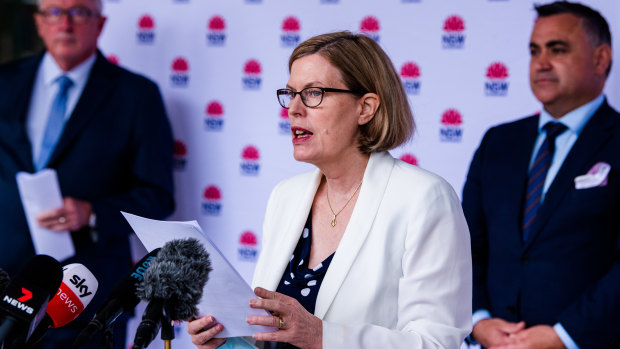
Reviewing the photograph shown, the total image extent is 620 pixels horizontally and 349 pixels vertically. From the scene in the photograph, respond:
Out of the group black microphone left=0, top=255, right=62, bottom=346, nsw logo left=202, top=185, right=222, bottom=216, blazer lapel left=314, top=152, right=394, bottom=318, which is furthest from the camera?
nsw logo left=202, top=185, right=222, bottom=216

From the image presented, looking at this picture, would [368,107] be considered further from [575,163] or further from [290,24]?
[290,24]

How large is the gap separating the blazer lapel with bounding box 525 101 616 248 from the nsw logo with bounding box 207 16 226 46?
1.95m

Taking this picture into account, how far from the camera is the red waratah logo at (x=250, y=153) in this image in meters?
3.59

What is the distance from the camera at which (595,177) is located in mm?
2449

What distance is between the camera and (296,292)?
72.6 inches

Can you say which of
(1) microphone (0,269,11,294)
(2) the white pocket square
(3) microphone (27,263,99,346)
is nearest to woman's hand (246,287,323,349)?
(3) microphone (27,263,99,346)

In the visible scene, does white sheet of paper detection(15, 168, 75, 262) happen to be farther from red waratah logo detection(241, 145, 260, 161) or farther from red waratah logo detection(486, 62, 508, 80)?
red waratah logo detection(486, 62, 508, 80)

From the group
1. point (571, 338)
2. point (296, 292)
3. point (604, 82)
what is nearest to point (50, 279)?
point (296, 292)

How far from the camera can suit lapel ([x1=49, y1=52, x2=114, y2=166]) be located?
10.4 ft

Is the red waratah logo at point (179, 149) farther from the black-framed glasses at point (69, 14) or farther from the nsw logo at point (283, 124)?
the black-framed glasses at point (69, 14)

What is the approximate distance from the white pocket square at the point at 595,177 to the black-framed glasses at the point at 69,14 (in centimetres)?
242

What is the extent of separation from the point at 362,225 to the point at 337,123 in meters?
0.31

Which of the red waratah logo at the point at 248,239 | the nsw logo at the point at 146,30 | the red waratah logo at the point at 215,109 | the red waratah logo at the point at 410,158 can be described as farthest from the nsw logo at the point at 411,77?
the nsw logo at the point at 146,30

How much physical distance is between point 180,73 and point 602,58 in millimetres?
2183
